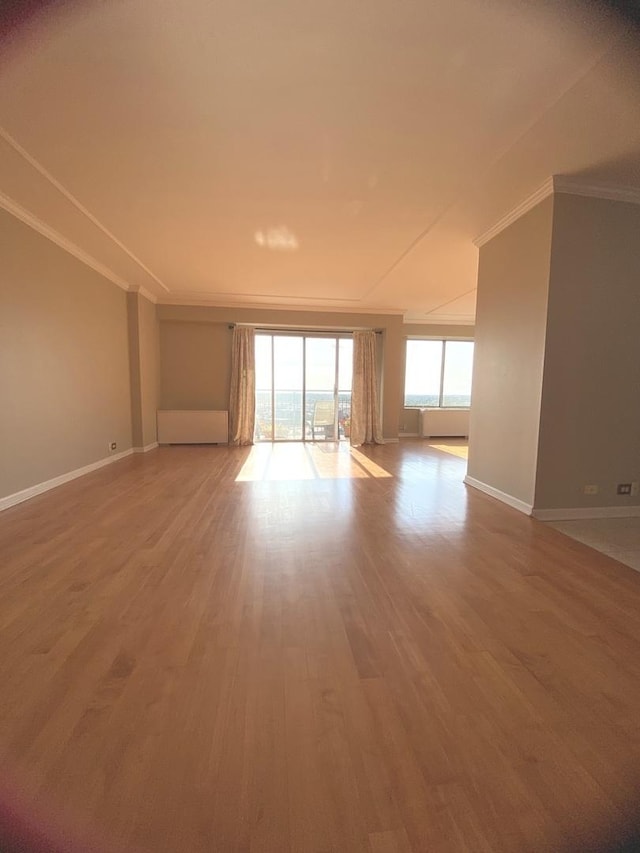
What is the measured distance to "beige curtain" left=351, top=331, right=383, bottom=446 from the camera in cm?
695

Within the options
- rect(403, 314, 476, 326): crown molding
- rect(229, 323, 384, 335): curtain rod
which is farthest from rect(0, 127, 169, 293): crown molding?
rect(403, 314, 476, 326): crown molding

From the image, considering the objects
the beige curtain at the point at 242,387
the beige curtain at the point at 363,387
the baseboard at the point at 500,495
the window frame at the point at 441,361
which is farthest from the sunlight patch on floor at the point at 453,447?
the beige curtain at the point at 242,387

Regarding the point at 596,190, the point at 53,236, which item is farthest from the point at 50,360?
the point at 596,190

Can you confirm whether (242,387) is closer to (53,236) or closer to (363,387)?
(363,387)

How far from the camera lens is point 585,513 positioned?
293 centimetres

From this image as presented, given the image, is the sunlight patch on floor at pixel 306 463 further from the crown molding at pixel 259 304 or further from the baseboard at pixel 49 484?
the crown molding at pixel 259 304

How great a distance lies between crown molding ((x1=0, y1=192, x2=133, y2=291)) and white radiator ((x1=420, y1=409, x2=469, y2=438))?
6.52 m

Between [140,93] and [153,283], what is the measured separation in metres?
3.85

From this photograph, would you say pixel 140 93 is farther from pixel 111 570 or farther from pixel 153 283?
pixel 153 283

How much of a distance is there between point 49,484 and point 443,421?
7.26 metres

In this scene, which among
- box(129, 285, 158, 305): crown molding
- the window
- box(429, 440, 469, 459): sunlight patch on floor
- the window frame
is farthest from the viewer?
the window

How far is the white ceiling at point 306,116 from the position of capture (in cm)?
150

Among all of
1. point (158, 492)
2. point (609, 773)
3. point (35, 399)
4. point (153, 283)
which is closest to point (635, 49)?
point (609, 773)

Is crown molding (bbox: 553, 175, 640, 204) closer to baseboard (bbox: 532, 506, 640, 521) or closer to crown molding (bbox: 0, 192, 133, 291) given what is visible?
baseboard (bbox: 532, 506, 640, 521)
